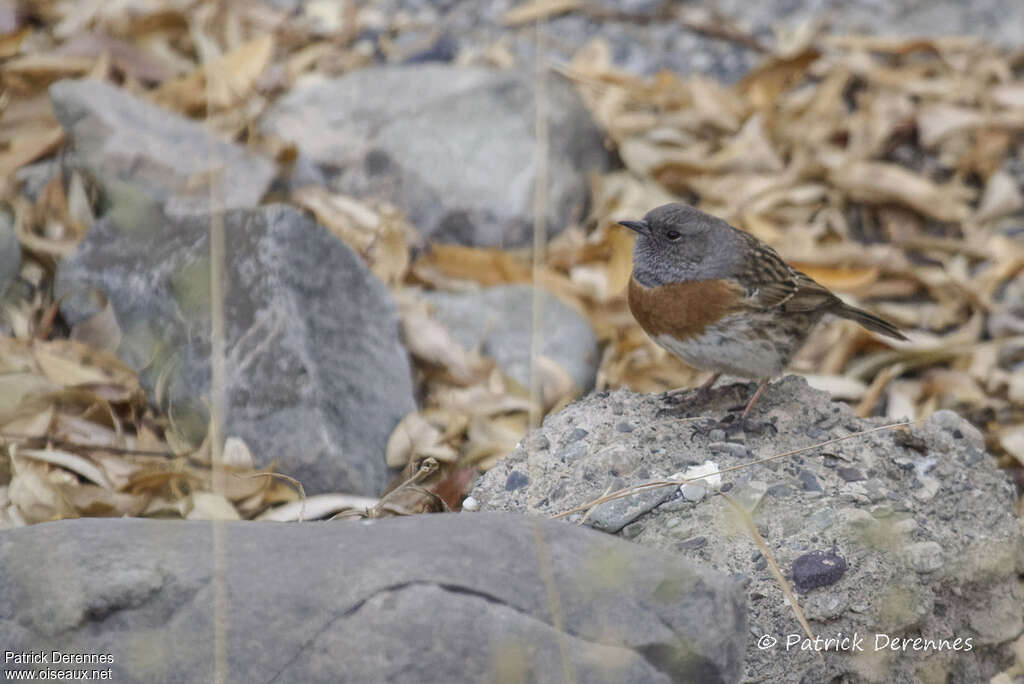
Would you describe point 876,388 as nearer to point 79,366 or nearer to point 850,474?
point 850,474

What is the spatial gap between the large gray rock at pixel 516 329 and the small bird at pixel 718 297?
109 centimetres

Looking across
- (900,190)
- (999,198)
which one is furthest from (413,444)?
(999,198)

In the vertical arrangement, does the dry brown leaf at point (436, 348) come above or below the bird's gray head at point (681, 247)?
below

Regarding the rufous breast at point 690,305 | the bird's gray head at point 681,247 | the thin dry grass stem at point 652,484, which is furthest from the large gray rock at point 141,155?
the thin dry grass stem at point 652,484

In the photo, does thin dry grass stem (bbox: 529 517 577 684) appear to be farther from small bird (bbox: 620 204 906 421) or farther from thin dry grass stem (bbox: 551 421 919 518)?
small bird (bbox: 620 204 906 421)

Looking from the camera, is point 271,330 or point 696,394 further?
point 271,330

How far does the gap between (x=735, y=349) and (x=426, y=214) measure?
265 cm

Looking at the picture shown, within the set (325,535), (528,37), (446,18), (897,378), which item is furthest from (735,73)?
(325,535)

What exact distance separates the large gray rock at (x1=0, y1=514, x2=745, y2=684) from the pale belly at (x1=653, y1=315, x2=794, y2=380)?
1.22 meters

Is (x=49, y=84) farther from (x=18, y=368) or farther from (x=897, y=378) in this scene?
(x=897, y=378)

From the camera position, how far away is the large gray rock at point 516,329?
529cm

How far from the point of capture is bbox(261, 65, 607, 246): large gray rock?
6.21 meters

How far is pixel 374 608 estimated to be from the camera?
2686mm

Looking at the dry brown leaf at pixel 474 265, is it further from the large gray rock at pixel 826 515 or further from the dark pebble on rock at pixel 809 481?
the dark pebble on rock at pixel 809 481
